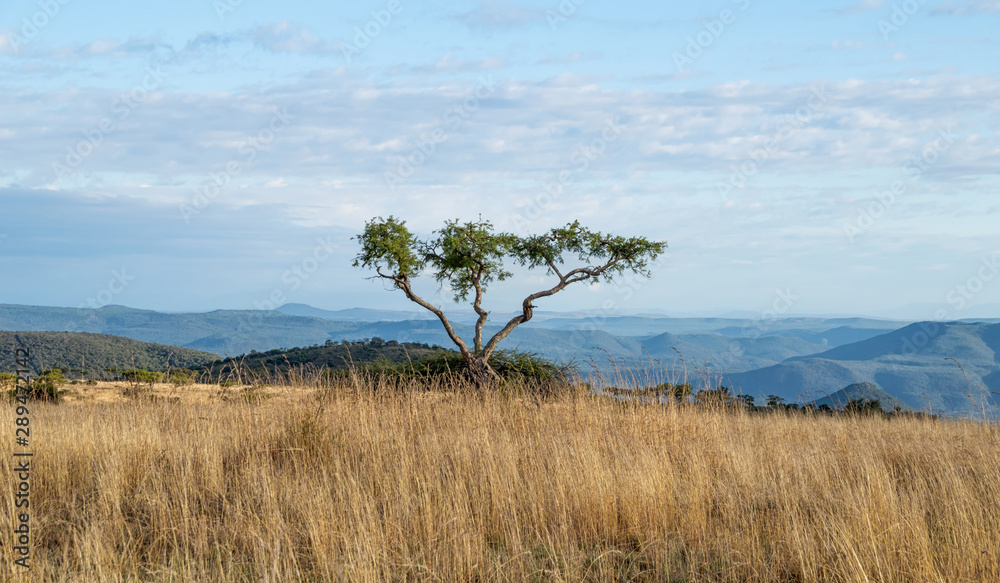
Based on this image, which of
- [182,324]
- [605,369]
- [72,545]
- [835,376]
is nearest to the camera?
[72,545]

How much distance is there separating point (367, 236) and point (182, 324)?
461 feet

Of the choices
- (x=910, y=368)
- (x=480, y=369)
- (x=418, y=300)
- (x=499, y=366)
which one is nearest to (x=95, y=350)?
(x=418, y=300)

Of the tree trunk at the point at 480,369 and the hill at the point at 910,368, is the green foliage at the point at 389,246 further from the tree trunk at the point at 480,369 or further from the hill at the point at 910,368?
the hill at the point at 910,368

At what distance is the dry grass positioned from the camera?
420 centimetres

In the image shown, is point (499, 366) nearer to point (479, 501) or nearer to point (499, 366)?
point (499, 366)

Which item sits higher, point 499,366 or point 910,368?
point 499,366

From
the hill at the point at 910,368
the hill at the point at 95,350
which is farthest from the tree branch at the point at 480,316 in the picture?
the hill at the point at 910,368

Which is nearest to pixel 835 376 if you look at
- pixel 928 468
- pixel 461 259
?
pixel 461 259

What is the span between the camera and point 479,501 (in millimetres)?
5352

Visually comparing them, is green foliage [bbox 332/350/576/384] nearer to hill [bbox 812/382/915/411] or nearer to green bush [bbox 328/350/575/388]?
green bush [bbox 328/350/575/388]

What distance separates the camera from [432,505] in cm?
529

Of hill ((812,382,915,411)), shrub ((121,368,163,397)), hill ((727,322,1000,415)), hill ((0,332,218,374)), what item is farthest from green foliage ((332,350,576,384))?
hill ((727,322,1000,415))

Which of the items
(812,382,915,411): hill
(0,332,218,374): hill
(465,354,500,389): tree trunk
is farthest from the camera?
(0,332,218,374): hill

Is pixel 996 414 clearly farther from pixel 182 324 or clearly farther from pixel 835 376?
pixel 182 324
